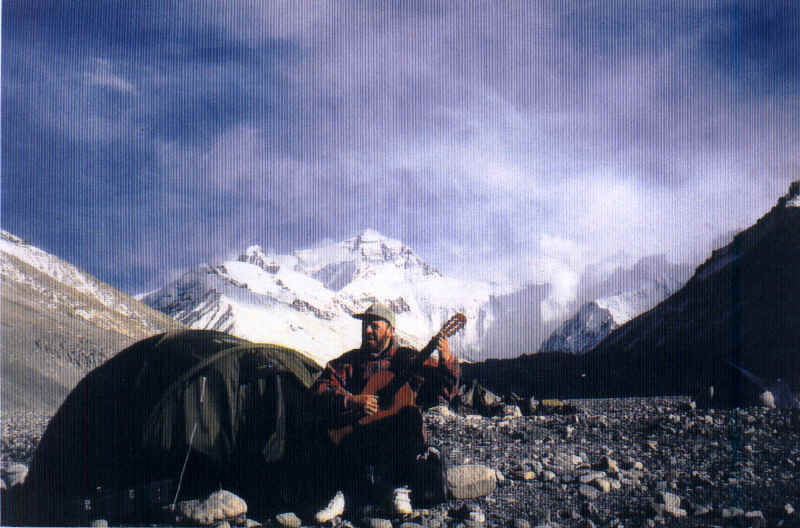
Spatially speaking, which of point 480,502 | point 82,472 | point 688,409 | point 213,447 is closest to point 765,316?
point 688,409

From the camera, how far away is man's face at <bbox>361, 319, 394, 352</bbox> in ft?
16.5

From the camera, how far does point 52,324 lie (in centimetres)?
4438

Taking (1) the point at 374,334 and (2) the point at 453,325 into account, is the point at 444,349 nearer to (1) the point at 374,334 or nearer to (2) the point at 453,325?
(2) the point at 453,325

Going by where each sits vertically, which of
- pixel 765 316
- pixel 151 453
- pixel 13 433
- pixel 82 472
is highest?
pixel 765 316

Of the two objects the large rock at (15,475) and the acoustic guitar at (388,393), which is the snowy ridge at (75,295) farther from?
the acoustic guitar at (388,393)

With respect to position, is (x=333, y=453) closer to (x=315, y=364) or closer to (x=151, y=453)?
(x=315, y=364)

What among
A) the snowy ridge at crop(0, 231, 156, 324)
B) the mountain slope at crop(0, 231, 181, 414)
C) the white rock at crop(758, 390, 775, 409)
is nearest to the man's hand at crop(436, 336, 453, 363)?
the white rock at crop(758, 390, 775, 409)

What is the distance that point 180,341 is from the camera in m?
5.81

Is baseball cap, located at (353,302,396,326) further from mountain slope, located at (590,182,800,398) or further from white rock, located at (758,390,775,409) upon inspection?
mountain slope, located at (590,182,800,398)

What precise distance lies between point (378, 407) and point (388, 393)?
→ 0.18 metres

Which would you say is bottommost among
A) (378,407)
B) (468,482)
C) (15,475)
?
(15,475)

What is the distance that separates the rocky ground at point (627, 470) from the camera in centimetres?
420

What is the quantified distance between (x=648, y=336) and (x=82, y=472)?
80.2ft

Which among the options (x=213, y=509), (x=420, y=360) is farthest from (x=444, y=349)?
(x=213, y=509)
